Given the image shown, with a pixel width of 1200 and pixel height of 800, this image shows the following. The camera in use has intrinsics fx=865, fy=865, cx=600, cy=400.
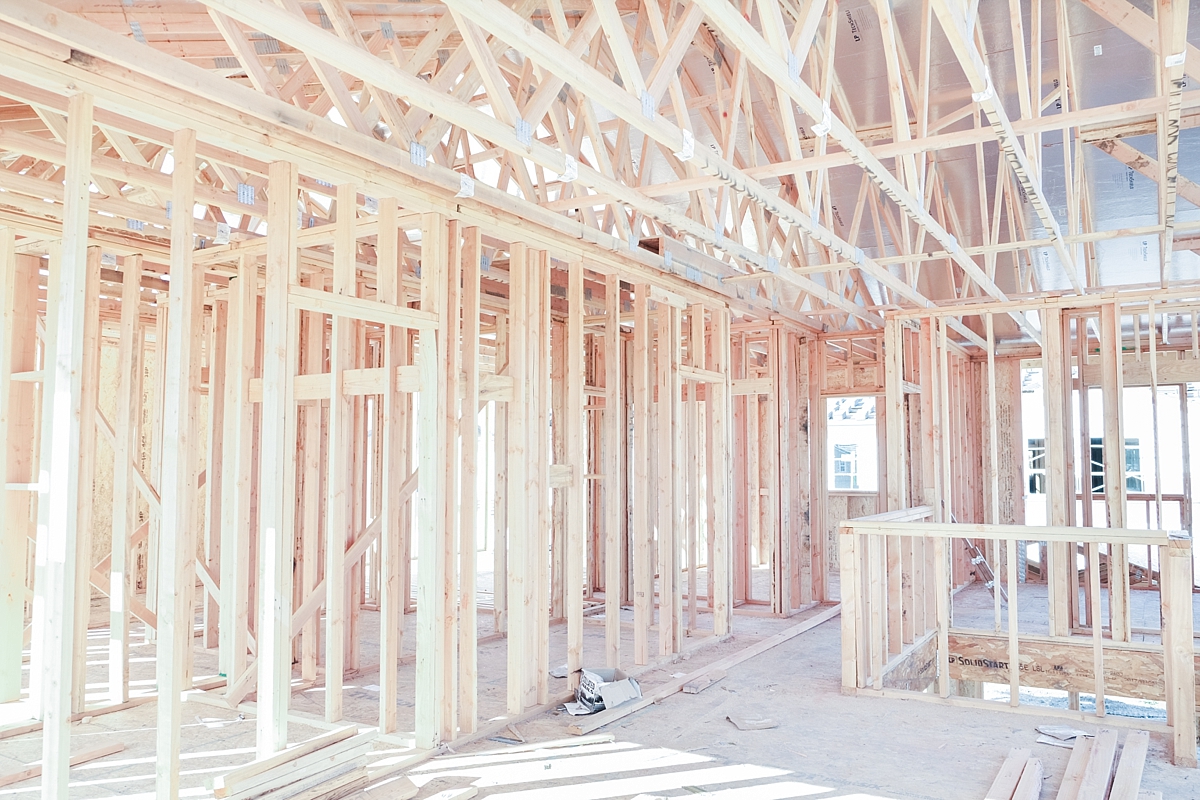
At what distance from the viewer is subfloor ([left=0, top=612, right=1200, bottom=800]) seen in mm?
4527

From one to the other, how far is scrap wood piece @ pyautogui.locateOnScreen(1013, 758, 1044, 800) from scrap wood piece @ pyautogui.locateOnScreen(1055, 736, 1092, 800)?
0.10m

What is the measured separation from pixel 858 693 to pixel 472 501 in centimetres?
328

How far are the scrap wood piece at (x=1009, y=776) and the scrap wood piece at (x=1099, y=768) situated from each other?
30cm

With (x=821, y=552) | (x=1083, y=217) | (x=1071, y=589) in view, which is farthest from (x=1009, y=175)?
(x=821, y=552)

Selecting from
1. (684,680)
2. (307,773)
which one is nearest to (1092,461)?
(684,680)

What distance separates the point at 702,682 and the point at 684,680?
5.7 inches

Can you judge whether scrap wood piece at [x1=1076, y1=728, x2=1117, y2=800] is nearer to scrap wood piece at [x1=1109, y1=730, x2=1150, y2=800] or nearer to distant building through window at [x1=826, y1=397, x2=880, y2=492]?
scrap wood piece at [x1=1109, y1=730, x2=1150, y2=800]

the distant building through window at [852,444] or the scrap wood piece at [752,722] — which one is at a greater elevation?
the distant building through window at [852,444]

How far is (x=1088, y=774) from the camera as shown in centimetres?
464

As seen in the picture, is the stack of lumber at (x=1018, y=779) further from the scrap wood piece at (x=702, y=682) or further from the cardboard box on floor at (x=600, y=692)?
the cardboard box on floor at (x=600, y=692)

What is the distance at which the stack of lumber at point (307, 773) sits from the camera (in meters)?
3.89

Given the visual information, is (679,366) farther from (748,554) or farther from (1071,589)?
(1071,589)

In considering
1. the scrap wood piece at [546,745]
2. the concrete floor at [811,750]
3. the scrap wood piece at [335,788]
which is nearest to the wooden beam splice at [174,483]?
the scrap wood piece at [335,788]

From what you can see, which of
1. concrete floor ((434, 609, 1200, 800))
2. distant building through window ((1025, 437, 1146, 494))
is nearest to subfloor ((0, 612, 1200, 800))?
concrete floor ((434, 609, 1200, 800))
